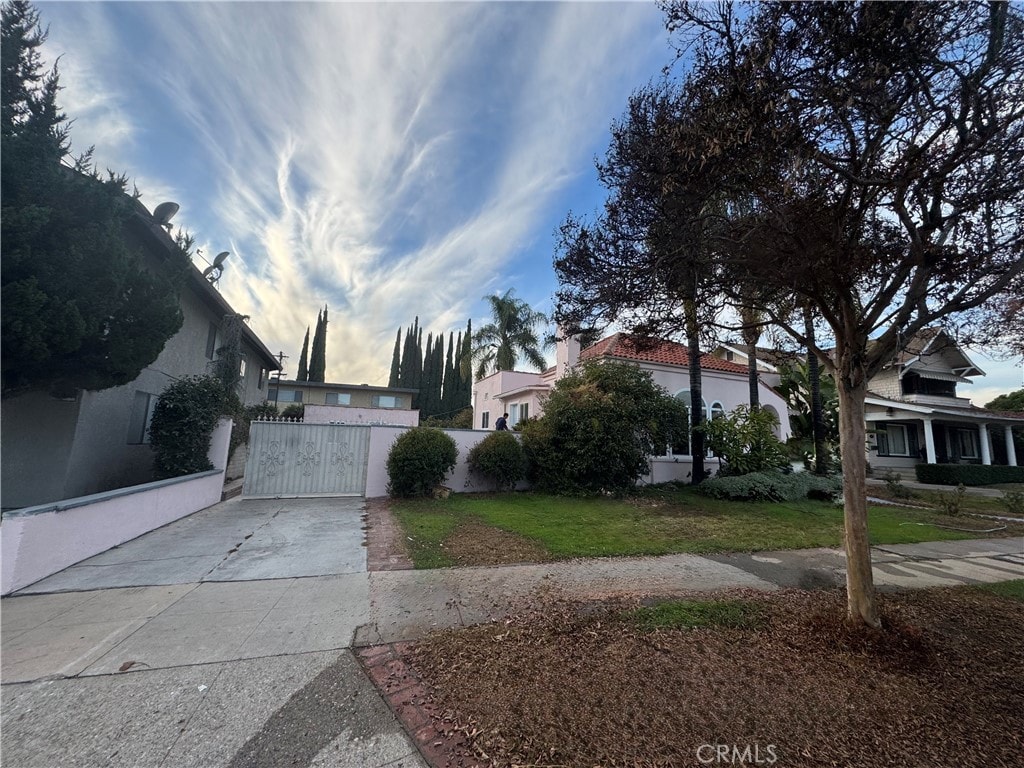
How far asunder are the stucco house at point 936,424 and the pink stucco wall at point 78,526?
28.8 meters

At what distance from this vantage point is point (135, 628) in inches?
146

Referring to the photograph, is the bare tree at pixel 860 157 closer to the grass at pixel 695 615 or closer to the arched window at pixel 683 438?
the grass at pixel 695 615

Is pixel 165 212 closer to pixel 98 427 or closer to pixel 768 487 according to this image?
pixel 98 427

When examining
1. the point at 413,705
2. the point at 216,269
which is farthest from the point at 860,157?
the point at 216,269

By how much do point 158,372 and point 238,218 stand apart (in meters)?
4.24

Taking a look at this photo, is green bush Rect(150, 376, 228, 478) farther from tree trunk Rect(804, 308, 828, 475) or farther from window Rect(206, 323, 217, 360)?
tree trunk Rect(804, 308, 828, 475)

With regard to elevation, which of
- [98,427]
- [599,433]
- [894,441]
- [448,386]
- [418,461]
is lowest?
[418,461]

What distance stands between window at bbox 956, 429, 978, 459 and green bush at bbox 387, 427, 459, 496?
102 feet

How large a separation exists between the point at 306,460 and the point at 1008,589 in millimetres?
13096

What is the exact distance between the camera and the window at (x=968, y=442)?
2433 cm

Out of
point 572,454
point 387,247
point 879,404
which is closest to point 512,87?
point 387,247

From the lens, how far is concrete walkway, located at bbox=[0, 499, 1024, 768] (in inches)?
93.4

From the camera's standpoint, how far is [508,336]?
27844 mm

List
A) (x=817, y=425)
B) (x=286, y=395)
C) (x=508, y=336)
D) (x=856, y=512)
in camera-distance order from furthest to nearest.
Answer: (x=286, y=395)
(x=508, y=336)
(x=817, y=425)
(x=856, y=512)
